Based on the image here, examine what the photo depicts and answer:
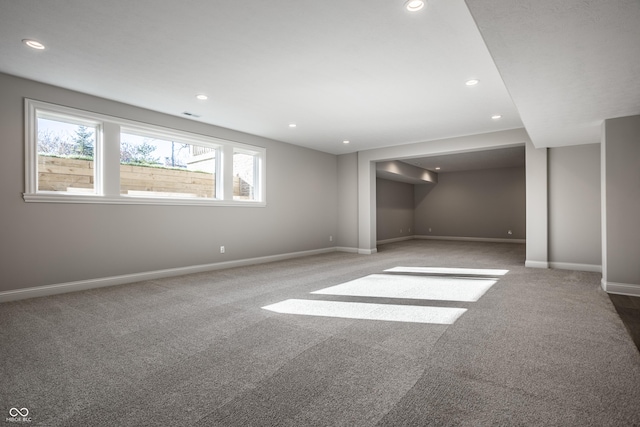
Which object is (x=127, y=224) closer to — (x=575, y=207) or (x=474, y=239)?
(x=575, y=207)

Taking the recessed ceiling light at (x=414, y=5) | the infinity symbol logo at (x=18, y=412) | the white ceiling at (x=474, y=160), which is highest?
the white ceiling at (x=474, y=160)

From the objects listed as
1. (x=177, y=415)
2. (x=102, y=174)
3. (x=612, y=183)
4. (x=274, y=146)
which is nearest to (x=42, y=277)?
(x=102, y=174)

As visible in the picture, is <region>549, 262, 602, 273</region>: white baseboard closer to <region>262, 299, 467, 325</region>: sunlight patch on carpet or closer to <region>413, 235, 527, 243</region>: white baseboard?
<region>262, 299, 467, 325</region>: sunlight patch on carpet

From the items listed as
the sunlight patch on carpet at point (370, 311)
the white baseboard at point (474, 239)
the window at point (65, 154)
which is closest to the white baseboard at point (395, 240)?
the white baseboard at point (474, 239)

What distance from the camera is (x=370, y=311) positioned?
3314mm

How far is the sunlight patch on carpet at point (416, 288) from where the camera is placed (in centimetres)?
395

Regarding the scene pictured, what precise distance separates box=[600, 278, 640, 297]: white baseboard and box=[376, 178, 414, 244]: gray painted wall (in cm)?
698

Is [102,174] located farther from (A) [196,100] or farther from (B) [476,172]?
(B) [476,172]

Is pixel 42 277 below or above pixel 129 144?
below

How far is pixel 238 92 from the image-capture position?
423 centimetres

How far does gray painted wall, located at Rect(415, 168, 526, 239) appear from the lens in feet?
36.5

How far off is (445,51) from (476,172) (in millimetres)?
9862

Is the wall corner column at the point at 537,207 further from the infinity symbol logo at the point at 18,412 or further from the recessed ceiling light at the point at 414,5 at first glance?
the infinity symbol logo at the point at 18,412

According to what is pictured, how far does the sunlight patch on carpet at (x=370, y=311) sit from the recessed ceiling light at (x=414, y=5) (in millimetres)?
2614
